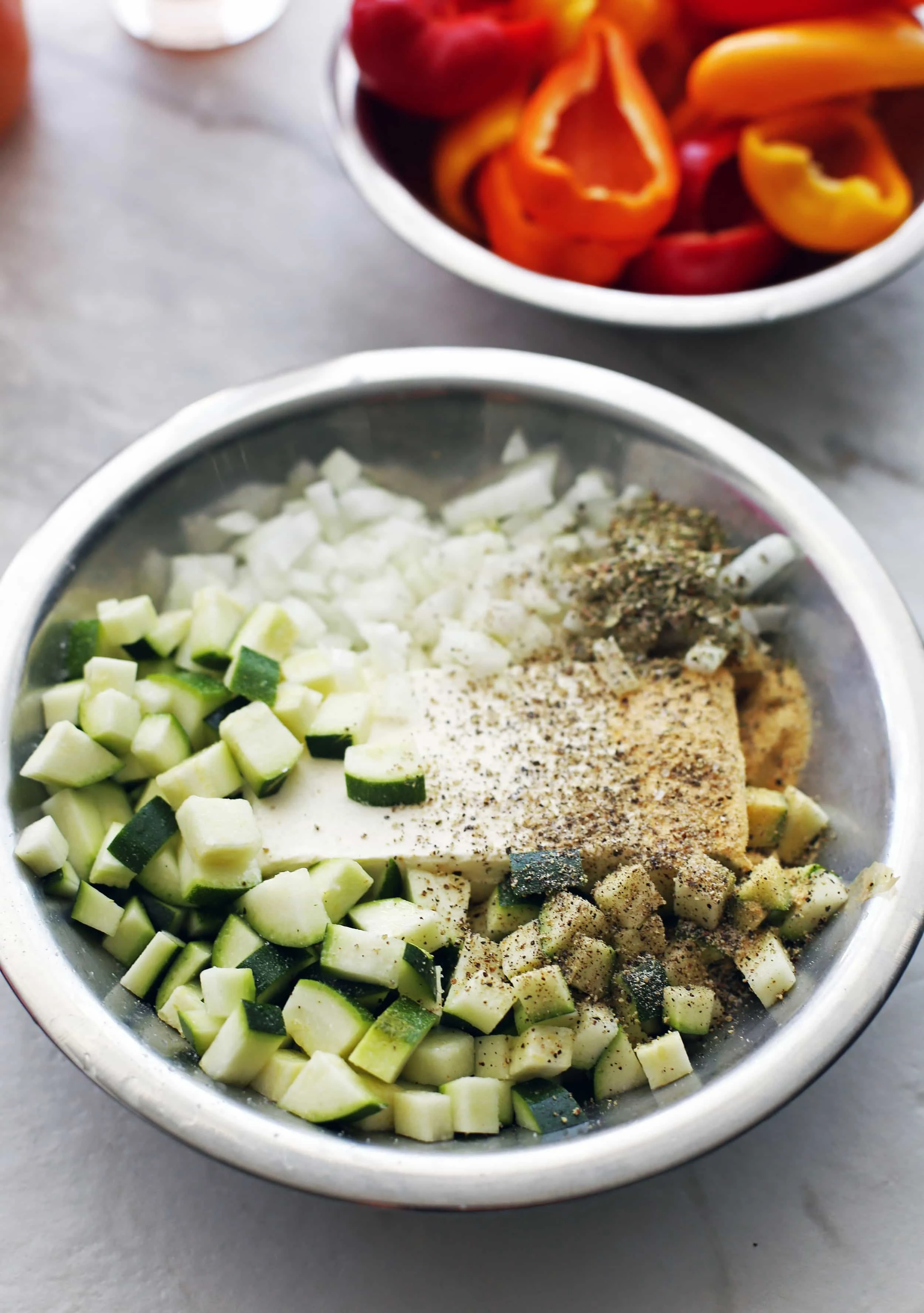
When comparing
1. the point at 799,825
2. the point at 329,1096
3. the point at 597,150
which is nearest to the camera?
the point at 329,1096

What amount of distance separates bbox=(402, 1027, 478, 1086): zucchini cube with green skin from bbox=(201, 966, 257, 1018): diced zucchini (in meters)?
0.15

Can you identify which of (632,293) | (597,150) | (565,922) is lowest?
(565,922)

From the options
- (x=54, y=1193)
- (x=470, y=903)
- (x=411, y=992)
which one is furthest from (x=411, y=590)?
(x=54, y=1193)

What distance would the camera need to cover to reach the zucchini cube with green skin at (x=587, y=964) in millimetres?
1018

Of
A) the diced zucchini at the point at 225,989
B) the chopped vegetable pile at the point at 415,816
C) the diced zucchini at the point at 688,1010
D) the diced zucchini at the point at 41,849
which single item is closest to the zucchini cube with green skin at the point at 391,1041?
the chopped vegetable pile at the point at 415,816

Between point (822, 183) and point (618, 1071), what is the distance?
103 cm

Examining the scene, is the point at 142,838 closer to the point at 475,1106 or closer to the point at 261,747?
the point at 261,747

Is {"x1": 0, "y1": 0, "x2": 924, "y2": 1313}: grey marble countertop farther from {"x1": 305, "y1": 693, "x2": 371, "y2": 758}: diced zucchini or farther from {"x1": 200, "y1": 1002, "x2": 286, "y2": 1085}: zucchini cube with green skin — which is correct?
{"x1": 305, "y1": 693, "x2": 371, "y2": 758}: diced zucchini

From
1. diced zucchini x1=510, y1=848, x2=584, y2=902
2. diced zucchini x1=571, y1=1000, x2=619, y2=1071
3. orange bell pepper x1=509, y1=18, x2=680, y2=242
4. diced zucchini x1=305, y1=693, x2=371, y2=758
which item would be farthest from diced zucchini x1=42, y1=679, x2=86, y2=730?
orange bell pepper x1=509, y1=18, x2=680, y2=242

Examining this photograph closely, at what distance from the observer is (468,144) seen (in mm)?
1421

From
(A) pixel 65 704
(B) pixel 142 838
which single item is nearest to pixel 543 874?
(B) pixel 142 838

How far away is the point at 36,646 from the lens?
1.13 metres

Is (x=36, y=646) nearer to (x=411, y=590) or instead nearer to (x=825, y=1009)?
(x=411, y=590)

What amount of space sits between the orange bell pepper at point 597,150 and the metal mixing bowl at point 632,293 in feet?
0.25
